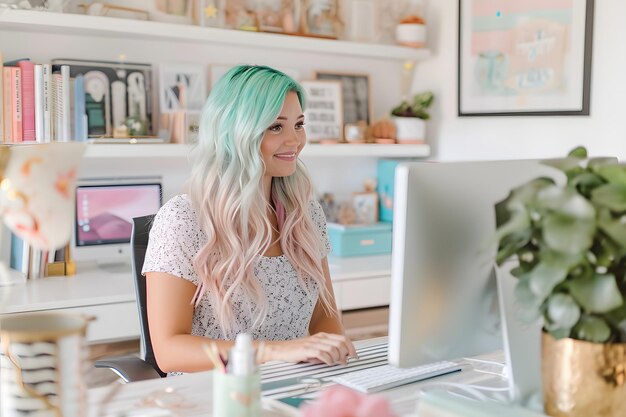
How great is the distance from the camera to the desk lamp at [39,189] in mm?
965

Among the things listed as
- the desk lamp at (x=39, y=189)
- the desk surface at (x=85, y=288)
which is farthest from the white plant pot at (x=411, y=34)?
the desk lamp at (x=39, y=189)

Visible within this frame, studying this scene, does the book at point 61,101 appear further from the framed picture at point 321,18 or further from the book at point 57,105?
the framed picture at point 321,18

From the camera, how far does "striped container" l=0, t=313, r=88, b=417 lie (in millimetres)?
1013

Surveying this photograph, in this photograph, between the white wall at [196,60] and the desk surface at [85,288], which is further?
the white wall at [196,60]

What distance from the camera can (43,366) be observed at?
3.34 ft

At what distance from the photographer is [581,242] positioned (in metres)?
1.07

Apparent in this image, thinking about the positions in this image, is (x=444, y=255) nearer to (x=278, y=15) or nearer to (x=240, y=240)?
(x=240, y=240)

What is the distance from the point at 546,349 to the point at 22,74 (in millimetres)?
2133

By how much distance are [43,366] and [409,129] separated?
280 centimetres

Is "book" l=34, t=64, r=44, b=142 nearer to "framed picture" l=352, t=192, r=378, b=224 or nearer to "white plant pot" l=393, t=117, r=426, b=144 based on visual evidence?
"framed picture" l=352, t=192, r=378, b=224

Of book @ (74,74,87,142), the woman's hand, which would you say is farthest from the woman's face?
book @ (74,74,87,142)

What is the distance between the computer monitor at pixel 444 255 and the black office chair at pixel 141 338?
855 mm

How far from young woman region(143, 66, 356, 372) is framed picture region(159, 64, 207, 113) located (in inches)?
46.7

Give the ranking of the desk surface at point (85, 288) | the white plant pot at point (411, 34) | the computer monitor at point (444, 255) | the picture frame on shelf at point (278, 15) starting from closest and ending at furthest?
the computer monitor at point (444, 255) < the desk surface at point (85, 288) < the picture frame on shelf at point (278, 15) < the white plant pot at point (411, 34)
